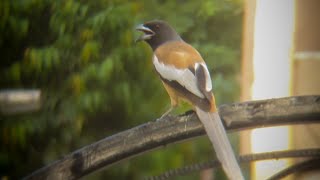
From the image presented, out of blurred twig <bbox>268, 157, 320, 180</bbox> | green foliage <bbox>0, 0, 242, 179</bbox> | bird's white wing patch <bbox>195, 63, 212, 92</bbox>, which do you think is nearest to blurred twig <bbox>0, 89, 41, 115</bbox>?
green foliage <bbox>0, 0, 242, 179</bbox>

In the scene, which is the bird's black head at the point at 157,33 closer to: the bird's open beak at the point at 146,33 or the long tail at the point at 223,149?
the bird's open beak at the point at 146,33

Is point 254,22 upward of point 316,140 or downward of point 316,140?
upward

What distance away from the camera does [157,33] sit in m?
2.54

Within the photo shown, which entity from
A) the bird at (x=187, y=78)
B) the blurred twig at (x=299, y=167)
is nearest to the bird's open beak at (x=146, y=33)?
the bird at (x=187, y=78)

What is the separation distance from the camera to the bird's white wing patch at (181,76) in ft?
8.10

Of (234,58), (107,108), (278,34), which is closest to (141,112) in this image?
(107,108)

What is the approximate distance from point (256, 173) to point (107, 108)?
52cm

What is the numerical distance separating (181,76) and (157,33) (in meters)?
0.17

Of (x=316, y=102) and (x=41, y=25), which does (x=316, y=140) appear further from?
(x=41, y=25)

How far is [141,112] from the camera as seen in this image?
2.56 metres

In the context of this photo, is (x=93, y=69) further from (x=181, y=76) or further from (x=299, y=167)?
(x=299, y=167)

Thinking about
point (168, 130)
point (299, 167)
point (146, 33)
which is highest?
point (146, 33)

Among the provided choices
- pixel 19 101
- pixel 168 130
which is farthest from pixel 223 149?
pixel 19 101

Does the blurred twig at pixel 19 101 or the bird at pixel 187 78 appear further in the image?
the blurred twig at pixel 19 101
